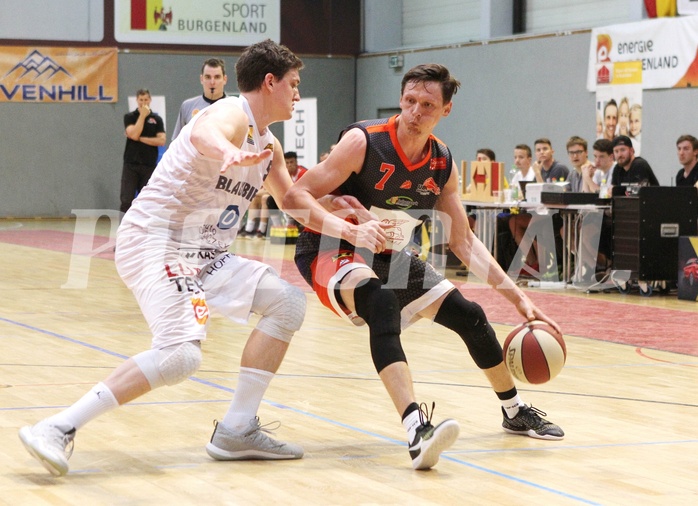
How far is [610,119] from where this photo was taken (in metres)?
15.8

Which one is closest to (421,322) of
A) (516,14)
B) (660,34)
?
(660,34)

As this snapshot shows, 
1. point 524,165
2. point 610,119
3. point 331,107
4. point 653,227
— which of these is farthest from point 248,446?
point 331,107

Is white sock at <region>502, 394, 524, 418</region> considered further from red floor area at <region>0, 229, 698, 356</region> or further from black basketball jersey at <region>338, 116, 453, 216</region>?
red floor area at <region>0, 229, 698, 356</region>

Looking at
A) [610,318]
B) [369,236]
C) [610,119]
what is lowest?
[610,318]

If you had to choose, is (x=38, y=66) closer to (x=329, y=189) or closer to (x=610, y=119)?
(x=610, y=119)

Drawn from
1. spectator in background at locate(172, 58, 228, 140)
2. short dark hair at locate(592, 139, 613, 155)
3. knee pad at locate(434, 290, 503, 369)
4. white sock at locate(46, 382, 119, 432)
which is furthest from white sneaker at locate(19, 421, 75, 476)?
short dark hair at locate(592, 139, 613, 155)

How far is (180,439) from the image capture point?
4309 millimetres

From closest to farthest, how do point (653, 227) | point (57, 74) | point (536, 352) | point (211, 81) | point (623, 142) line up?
1. point (536, 352)
2. point (211, 81)
3. point (653, 227)
4. point (623, 142)
5. point (57, 74)

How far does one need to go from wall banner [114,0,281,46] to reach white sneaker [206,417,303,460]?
58.5 feet

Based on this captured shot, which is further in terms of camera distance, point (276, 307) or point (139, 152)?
point (139, 152)

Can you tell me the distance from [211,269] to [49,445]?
85 centimetres

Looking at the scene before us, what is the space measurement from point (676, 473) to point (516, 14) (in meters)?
15.7

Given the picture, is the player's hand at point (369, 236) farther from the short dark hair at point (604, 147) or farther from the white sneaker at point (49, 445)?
the short dark hair at point (604, 147)

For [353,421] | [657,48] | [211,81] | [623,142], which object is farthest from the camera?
[657,48]
